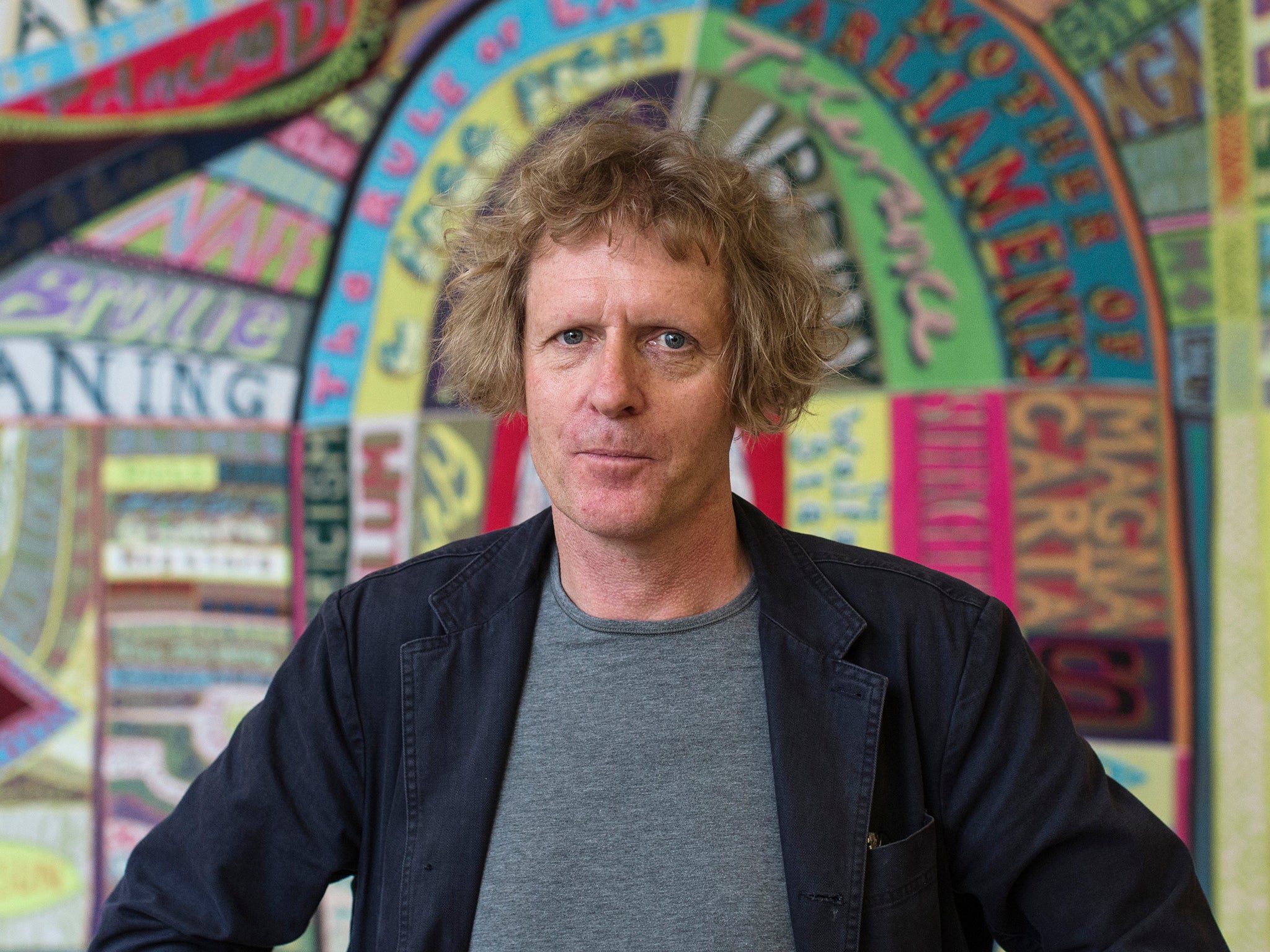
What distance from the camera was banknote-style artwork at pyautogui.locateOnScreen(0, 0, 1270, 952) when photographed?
2.07 m

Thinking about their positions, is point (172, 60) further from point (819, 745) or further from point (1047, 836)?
point (1047, 836)

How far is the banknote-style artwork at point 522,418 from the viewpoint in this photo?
6.81 ft

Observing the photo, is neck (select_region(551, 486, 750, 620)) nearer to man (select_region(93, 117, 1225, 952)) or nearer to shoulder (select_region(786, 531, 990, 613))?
man (select_region(93, 117, 1225, 952))

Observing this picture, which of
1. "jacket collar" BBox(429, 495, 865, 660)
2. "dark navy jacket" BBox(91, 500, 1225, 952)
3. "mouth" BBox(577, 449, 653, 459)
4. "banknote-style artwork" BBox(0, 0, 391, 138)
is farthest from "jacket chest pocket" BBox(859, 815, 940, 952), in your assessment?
"banknote-style artwork" BBox(0, 0, 391, 138)

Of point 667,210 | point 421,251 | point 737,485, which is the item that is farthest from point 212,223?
point 667,210

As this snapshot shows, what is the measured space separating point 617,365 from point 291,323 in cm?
143

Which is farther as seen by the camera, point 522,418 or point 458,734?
point 522,418

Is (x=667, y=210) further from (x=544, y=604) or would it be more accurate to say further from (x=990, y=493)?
(x=990, y=493)

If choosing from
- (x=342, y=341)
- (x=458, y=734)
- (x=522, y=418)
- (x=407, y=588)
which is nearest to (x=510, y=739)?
(x=458, y=734)

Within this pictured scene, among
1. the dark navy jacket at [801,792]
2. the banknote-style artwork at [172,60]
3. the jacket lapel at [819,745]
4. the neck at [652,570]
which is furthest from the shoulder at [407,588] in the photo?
the banknote-style artwork at [172,60]

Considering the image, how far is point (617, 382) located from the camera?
1.16m

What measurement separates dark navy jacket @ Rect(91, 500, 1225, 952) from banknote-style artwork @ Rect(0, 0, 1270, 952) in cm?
100

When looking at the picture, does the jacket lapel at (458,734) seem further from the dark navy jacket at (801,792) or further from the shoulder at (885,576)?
the shoulder at (885,576)

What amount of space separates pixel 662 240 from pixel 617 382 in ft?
0.57
